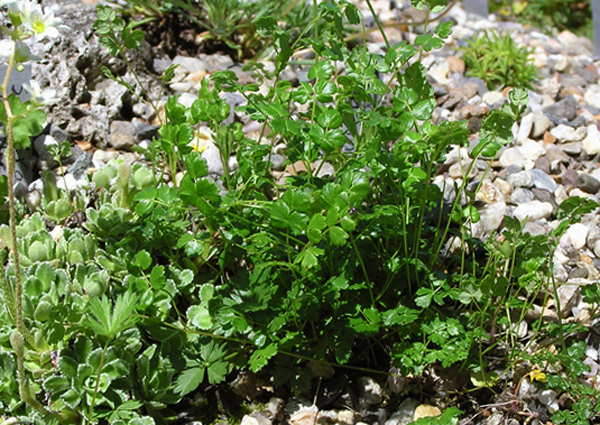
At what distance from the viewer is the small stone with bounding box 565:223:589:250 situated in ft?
7.11

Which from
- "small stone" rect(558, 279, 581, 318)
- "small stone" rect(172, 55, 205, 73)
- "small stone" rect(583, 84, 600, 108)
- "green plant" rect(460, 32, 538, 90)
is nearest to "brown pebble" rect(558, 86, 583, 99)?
"small stone" rect(583, 84, 600, 108)

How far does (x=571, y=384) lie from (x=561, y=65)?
6.98 ft

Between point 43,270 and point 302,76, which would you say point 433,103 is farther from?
point 302,76

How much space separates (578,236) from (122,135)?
166cm

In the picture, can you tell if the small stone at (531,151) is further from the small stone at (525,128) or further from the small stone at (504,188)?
the small stone at (504,188)

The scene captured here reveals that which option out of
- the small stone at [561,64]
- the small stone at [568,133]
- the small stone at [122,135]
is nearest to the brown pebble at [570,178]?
the small stone at [568,133]

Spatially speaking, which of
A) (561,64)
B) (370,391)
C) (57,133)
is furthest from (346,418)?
(561,64)

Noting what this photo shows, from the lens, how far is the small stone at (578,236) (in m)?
2.17

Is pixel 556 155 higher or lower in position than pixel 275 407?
higher

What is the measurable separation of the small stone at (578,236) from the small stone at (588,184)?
A: 26 cm

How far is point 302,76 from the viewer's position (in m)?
2.90

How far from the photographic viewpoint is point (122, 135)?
2.48 metres

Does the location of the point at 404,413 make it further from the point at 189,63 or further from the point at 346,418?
the point at 189,63

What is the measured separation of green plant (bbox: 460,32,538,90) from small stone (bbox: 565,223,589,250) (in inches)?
41.4
